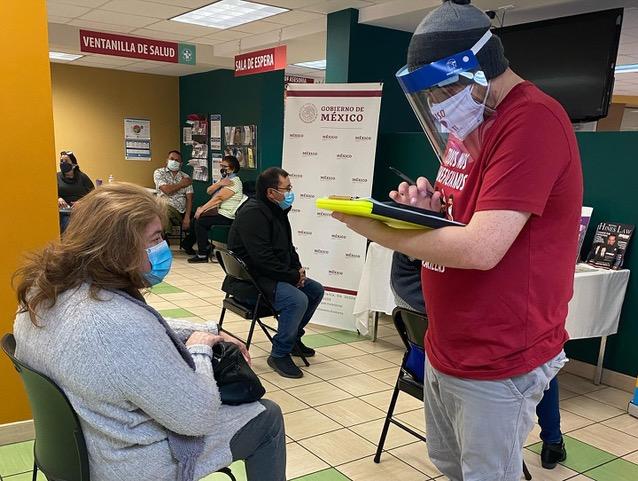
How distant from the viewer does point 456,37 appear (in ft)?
3.54

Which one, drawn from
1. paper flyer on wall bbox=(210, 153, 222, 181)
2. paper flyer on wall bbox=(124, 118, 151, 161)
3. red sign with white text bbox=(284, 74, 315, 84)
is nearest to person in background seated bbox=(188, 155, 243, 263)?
paper flyer on wall bbox=(210, 153, 222, 181)

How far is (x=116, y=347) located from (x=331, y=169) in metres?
3.41

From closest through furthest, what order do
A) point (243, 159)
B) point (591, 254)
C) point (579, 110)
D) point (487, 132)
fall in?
point (487, 132) → point (591, 254) → point (579, 110) → point (243, 159)

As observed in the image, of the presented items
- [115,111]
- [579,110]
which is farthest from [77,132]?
[579,110]

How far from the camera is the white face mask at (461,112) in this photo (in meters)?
1.12

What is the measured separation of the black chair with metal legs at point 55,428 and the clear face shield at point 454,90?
42.7 inches

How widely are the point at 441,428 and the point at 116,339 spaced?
2.73 feet

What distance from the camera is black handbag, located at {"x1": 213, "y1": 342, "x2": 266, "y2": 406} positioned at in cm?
162

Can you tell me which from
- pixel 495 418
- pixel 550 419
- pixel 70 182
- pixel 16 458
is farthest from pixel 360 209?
pixel 70 182

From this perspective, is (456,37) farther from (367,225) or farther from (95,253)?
(95,253)

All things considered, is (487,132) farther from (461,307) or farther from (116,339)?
(116,339)

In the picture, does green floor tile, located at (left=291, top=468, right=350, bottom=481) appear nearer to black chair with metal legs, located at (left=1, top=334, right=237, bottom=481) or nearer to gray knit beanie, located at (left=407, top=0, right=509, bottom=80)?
black chair with metal legs, located at (left=1, top=334, right=237, bottom=481)

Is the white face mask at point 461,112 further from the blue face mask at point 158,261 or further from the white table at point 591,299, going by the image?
the white table at point 591,299

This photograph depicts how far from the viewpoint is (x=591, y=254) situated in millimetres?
3605
